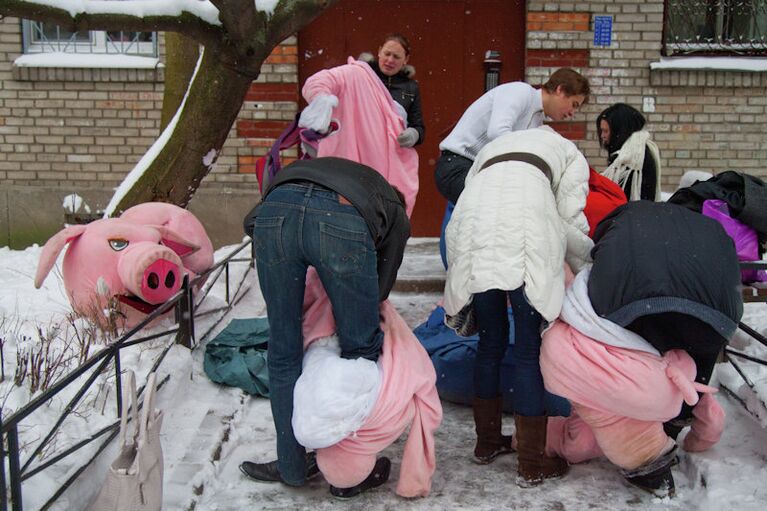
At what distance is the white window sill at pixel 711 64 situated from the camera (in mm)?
7582

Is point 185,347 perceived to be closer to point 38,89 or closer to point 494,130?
point 494,130

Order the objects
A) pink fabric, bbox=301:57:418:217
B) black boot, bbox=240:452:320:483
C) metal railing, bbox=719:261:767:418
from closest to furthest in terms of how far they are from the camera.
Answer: black boot, bbox=240:452:320:483 → metal railing, bbox=719:261:767:418 → pink fabric, bbox=301:57:418:217

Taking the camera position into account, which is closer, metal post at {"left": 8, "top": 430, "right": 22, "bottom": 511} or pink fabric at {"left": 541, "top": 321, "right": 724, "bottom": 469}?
metal post at {"left": 8, "top": 430, "right": 22, "bottom": 511}

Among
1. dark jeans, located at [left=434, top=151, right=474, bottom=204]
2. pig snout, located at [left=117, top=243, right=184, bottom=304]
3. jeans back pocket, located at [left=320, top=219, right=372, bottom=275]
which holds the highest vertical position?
dark jeans, located at [left=434, top=151, right=474, bottom=204]

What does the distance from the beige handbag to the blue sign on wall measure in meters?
6.39

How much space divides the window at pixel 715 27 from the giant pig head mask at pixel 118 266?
5.77 m

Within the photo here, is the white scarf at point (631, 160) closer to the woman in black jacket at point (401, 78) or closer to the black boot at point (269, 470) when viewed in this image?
the woman in black jacket at point (401, 78)

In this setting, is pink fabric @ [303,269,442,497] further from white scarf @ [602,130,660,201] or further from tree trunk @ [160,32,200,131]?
tree trunk @ [160,32,200,131]

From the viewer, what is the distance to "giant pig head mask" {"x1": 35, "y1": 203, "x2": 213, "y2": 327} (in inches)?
158

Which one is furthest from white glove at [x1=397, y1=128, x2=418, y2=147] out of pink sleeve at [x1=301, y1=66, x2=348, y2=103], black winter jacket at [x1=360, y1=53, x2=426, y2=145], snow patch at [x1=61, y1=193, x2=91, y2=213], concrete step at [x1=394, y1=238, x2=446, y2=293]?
snow patch at [x1=61, y1=193, x2=91, y2=213]

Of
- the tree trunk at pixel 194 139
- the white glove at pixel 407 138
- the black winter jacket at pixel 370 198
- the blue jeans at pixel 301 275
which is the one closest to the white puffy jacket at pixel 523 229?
the black winter jacket at pixel 370 198

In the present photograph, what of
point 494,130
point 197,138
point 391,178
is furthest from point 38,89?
point 494,130

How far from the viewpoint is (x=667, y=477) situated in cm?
310

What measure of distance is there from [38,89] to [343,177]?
6.22 metres
